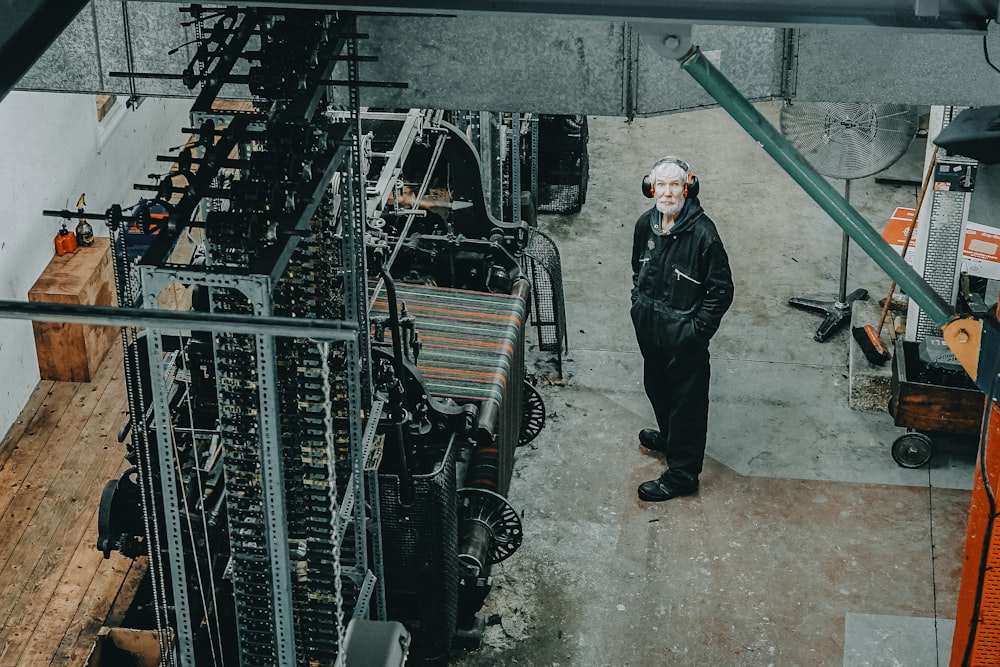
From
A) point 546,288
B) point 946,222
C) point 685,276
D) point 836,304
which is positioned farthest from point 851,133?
point 546,288

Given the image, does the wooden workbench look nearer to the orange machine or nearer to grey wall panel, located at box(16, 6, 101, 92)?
grey wall panel, located at box(16, 6, 101, 92)

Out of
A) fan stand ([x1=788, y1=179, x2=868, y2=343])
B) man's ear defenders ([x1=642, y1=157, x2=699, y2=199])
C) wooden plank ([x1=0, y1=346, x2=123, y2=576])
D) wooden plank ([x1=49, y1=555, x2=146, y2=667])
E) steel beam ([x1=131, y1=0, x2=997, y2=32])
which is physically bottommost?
wooden plank ([x1=49, y1=555, x2=146, y2=667])

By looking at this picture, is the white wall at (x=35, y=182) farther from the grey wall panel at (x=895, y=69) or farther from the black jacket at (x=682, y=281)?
the grey wall panel at (x=895, y=69)

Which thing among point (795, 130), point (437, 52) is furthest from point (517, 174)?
point (437, 52)

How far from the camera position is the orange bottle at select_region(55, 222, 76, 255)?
9711 millimetres

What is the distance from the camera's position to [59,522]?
826cm

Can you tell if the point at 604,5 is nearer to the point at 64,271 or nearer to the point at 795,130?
the point at 795,130

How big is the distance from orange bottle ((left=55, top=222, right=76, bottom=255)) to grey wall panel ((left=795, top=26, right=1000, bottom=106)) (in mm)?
5387

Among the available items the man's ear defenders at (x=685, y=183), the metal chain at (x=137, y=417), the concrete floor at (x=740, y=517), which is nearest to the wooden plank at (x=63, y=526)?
the metal chain at (x=137, y=417)

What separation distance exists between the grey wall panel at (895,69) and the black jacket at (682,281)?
1.47m

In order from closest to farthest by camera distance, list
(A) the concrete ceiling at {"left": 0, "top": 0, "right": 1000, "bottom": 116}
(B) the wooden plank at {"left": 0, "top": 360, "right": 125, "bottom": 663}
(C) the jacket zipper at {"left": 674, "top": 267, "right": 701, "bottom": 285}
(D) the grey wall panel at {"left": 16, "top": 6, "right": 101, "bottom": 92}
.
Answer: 1. (A) the concrete ceiling at {"left": 0, "top": 0, "right": 1000, "bottom": 116}
2. (D) the grey wall panel at {"left": 16, "top": 6, "right": 101, "bottom": 92}
3. (B) the wooden plank at {"left": 0, "top": 360, "right": 125, "bottom": 663}
4. (C) the jacket zipper at {"left": 674, "top": 267, "right": 701, "bottom": 285}

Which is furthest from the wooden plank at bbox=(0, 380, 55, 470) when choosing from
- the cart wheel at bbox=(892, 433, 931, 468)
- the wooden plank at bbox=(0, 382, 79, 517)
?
the cart wheel at bbox=(892, 433, 931, 468)

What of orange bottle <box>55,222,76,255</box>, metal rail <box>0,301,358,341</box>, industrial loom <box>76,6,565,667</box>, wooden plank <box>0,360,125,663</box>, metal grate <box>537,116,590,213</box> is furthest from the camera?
metal grate <box>537,116,590,213</box>

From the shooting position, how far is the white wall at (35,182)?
9062 millimetres
